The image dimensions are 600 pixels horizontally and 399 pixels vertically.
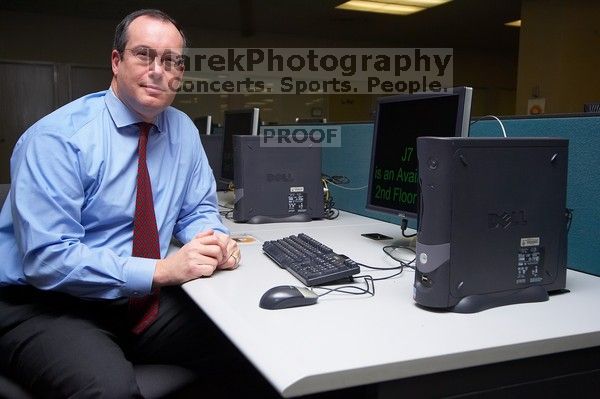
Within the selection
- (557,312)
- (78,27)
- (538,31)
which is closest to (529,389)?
(557,312)

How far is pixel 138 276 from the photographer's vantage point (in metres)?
1.05

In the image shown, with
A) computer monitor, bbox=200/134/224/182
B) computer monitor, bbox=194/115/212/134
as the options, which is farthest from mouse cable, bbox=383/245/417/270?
computer monitor, bbox=194/115/212/134

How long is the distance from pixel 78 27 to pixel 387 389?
667cm

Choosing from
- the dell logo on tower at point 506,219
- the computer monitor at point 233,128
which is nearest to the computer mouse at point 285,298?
the dell logo on tower at point 506,219

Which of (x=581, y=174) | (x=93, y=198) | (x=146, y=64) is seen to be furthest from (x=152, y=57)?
(x=581, y=174)

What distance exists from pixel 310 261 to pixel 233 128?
1.39 meters

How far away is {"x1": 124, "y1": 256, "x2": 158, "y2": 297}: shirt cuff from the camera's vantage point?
3.45 feet

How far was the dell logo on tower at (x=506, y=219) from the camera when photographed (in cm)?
91

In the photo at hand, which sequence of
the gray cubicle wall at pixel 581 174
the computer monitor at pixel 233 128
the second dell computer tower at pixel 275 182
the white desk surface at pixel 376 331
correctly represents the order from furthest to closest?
1. the computer monitor at pixel 233 128
2. the second dell computer tower at pixel 275 182
3. the gray cubicle wall at pixel 581 174
4. the white desk surface at pixel 376 331

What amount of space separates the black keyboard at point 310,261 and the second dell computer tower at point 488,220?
0.63 ft

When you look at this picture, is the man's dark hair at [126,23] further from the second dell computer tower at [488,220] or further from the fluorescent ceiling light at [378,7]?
the fluorescent ceiling light at [378,7]

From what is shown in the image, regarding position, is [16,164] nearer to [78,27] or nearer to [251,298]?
[251,298]

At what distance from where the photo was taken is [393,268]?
1175mm

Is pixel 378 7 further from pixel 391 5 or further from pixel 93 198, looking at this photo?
pixel 93 198
